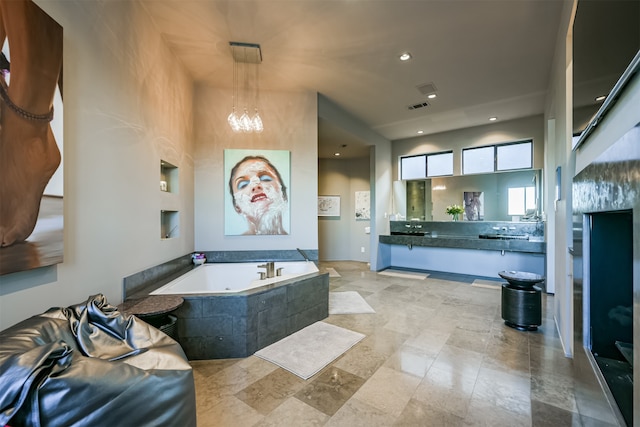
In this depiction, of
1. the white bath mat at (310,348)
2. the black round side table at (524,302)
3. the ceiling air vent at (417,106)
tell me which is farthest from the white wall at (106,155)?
the black round side table at (524,302)

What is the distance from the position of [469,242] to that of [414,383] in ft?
12.7

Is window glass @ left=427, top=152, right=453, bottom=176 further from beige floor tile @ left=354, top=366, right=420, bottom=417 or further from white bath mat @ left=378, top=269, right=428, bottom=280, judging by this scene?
beige floor tile @ left=354, top=366, right=420, bottom=417

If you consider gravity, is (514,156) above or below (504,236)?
above

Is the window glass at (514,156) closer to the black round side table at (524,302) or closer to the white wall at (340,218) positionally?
the black round side table at (524,302)

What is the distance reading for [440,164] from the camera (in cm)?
605

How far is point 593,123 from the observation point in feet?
4.66

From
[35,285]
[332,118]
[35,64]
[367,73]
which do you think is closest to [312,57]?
[367,73]

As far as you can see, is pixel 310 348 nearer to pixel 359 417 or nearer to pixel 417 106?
pixel 359 417

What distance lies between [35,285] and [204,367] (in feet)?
4.62

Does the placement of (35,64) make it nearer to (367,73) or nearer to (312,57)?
(312,57)

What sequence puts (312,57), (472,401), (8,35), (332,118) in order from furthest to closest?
(332,118) < (312,57) < (472,401) < (8,35)

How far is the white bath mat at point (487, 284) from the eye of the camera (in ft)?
15.7

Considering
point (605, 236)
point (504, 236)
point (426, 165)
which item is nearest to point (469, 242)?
point (504, 236)

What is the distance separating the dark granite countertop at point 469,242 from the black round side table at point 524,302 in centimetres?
188
